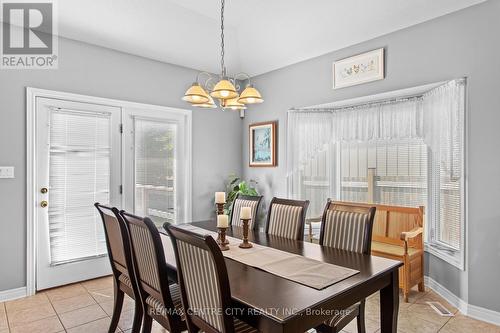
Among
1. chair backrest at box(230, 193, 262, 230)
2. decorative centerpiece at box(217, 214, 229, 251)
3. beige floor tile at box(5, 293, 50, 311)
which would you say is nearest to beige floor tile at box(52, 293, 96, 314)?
beige floor tile at box(5, 293, 50, 311)

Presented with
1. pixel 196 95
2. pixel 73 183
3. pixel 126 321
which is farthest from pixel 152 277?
pixel 73 183

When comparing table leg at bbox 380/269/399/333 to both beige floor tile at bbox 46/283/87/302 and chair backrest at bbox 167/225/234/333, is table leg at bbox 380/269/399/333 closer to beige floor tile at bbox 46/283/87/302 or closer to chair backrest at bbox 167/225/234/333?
chair backrest at bbox 167/225/234/333

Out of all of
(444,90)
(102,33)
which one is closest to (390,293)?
(444,90)

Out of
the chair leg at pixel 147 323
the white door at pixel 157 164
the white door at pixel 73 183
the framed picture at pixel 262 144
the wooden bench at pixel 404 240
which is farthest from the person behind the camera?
the framed picture at pixel 262 144

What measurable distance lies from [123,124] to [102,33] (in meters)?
1.03

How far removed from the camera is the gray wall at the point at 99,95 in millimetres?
2980

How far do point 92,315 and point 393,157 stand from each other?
141 inches

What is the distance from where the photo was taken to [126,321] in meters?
2.56

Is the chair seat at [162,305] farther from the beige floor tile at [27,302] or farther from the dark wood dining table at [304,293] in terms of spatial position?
the beige floor tile at [27,302]

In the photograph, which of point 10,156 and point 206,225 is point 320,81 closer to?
point 206,225

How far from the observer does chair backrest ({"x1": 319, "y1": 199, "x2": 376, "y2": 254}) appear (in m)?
2.12

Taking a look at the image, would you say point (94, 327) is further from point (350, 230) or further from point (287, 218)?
point (350, 230)

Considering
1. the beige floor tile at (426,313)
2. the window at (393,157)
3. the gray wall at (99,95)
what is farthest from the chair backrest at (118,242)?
the window at (393,157)

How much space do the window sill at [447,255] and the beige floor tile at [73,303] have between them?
3.45 metres
